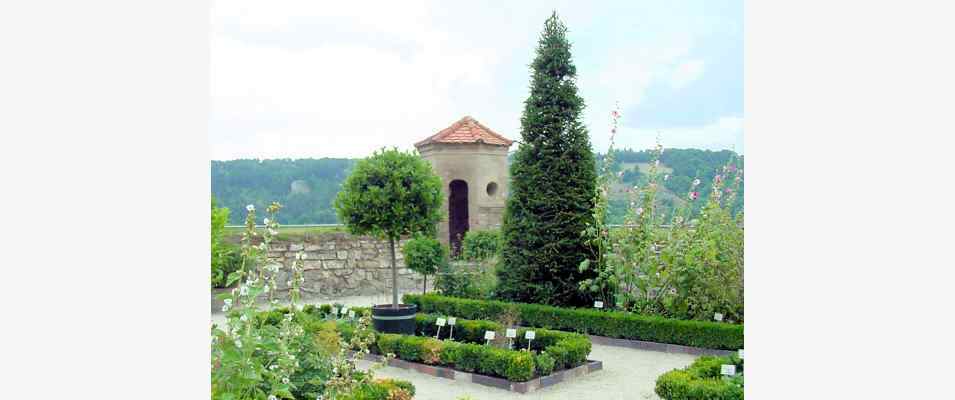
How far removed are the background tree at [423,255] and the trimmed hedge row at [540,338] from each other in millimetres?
2381

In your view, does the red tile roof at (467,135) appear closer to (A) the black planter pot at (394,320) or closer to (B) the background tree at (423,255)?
(B) the background tree at (423,255)

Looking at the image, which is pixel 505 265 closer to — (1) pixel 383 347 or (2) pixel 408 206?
(2) pixel 408 206

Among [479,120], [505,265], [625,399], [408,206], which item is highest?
[479,120]

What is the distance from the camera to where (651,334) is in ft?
26.0

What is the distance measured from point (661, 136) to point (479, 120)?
7.58m

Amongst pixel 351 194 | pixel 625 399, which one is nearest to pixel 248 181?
pixel 351 194

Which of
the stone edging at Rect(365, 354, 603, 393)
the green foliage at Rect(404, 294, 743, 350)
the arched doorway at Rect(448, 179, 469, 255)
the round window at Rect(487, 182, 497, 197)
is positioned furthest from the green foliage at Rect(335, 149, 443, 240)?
the arched doorway at Rect(448, 179, 469, 255)

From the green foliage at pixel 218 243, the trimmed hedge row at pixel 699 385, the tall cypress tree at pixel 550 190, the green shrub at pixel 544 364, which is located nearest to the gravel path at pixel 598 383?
the green shrub at pixel 544 364

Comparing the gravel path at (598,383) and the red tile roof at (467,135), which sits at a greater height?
the red tile roof at (467,135)

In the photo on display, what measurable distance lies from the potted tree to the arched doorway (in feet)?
25.9

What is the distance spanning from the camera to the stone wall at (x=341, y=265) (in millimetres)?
12445

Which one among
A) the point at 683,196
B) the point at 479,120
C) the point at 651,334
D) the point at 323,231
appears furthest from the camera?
the point at 479,120

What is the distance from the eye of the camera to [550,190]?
31.8 ft

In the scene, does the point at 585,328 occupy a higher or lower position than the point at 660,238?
lower
